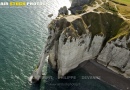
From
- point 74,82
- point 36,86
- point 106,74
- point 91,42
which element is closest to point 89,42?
point 91,42

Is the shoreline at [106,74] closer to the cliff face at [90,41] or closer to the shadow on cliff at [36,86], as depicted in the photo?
the cliff face at [90,41]

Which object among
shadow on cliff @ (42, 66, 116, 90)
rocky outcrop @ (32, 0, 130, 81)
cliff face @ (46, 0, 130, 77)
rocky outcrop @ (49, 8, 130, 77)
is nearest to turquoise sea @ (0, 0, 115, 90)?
shadow on cliff @ (42, 66, 116, 90)

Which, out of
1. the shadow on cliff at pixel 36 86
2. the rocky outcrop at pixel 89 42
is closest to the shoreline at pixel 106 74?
the rocky outcrop at pixel 89 42

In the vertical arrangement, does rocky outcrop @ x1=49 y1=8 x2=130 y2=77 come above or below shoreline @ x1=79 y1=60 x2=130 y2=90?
above

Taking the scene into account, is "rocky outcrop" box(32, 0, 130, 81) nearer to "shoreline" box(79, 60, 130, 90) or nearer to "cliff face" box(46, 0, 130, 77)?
"cliff face" box(46, 0, 130, 77)

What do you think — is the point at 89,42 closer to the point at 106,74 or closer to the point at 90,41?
the point at 90,41
